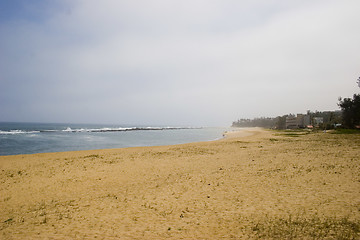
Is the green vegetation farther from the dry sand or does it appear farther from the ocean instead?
the dry sand

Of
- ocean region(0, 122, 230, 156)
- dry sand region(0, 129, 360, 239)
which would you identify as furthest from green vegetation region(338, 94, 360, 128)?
dry sand region(0, 129, 360, 239)

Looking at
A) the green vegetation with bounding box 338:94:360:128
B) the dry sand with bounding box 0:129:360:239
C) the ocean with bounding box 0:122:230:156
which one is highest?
the green vegetation with bounding box 338:94:360:128

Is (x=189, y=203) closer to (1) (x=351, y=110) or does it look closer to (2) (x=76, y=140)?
(2) (x=76, y=140)

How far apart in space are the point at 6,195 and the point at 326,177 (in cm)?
1666

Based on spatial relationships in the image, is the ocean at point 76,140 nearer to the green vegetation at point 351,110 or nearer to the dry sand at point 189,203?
the dry sand at point 189,203

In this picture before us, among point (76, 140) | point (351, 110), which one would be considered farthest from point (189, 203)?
point (351, 110)

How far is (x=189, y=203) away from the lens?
8.00m

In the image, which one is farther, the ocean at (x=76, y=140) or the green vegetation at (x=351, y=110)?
the green vegetation at (x=351, y=110)

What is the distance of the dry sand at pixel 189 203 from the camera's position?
5824 millimetres

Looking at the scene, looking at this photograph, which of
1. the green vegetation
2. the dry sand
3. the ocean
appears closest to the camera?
the dry sand

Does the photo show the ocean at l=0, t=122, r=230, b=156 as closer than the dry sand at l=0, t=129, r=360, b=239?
No

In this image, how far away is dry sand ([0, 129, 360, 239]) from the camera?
19.1ft

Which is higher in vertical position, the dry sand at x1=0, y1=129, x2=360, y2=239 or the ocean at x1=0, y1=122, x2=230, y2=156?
the dry sand at x1=0, y1=129, x2=360, y2=239

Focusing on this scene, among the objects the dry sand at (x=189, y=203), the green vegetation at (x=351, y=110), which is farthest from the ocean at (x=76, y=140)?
the green vegetation at (x=351, y=110)
